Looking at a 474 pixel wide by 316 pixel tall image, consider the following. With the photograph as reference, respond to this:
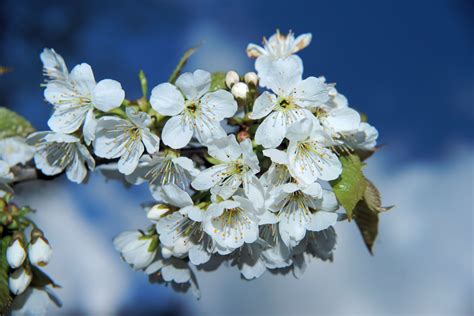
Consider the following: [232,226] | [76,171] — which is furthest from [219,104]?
[76,171]

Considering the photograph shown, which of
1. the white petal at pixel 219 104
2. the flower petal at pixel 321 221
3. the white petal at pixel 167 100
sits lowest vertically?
the flower petal at pixel 321 221

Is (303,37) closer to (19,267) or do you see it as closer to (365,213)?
(365,213)

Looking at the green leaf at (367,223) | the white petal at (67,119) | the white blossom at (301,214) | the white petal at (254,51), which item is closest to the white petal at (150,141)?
the white petal at (67,119)

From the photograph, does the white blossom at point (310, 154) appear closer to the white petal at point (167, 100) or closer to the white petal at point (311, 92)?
the white petal at point (311, 92)

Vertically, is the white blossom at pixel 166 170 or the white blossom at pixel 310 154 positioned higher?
the white blossom at pixel 310 154

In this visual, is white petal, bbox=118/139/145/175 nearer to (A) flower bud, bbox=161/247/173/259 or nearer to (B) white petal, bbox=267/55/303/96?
(A) flower bud, bbox=161/247/173/259

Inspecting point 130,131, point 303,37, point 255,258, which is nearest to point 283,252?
point 255,258

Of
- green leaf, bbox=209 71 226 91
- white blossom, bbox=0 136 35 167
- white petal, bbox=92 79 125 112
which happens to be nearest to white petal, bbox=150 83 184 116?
white petal, bbox=92 79 125 112
